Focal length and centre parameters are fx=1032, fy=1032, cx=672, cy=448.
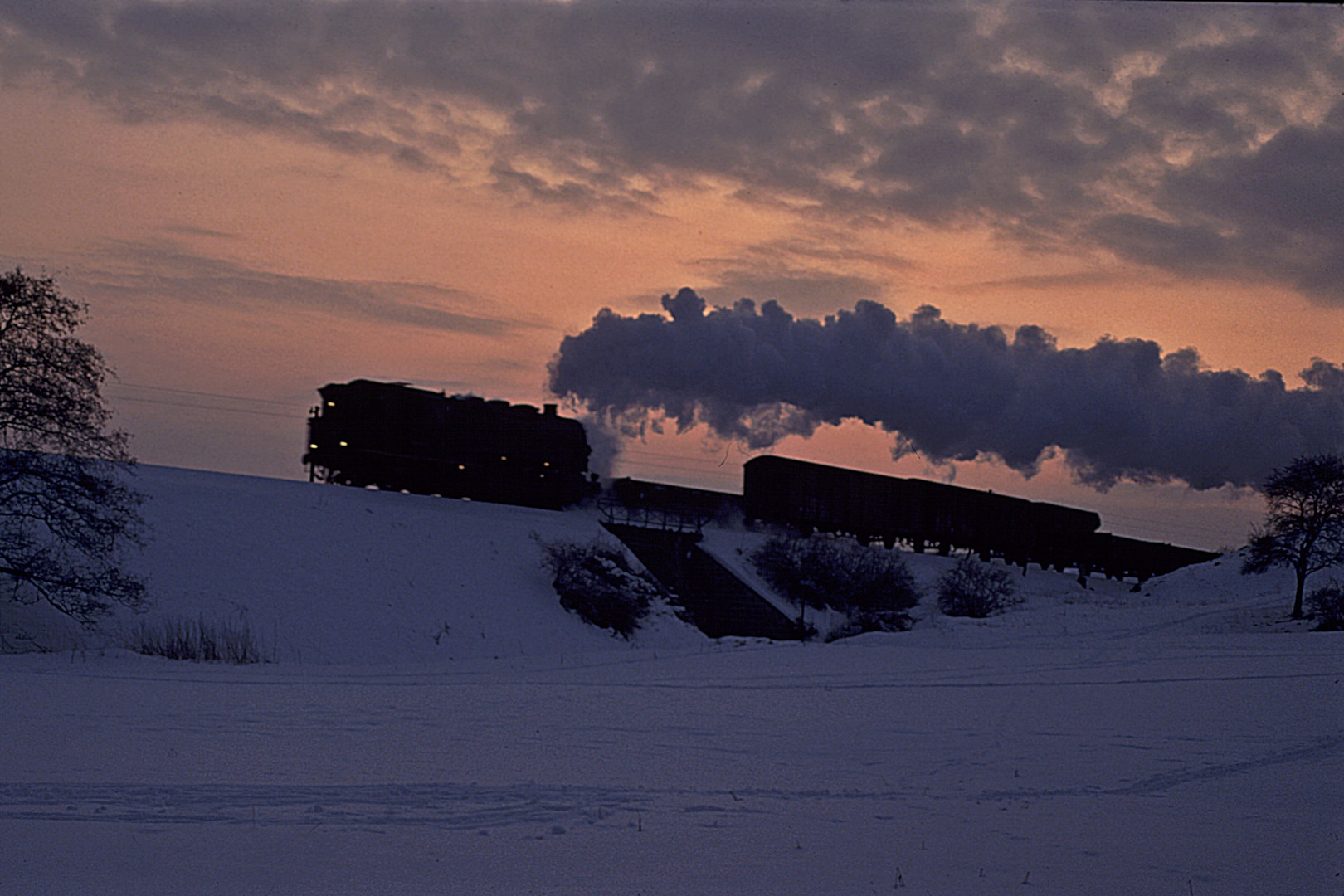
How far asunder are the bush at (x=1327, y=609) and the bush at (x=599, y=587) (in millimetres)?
20663

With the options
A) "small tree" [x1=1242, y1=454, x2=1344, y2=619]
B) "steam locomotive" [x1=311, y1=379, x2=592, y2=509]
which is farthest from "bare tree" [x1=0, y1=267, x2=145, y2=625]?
"small tree" [x1=1242, y1=454, x2=1344, y2=619]

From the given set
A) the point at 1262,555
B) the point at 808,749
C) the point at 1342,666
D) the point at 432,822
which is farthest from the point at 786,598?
the point at 432,822

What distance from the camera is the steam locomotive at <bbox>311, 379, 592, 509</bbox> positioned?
138 feet

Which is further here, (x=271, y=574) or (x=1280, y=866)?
(x=271, y=574)

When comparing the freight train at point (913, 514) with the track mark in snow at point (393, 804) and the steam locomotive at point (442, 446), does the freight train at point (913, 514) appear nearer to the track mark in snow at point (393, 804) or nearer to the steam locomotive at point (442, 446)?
the steam locomotive at point (442, 446)

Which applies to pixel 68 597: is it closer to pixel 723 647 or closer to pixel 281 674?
pixel 281 674

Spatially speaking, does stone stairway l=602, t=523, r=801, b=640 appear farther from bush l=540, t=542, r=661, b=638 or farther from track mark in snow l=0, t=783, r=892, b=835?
track mark in snow l=0, t=783, r=892, b=835

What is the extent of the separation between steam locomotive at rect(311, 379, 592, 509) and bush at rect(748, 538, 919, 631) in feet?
33.0

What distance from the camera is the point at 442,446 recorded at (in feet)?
142

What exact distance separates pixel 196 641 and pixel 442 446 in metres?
20.2

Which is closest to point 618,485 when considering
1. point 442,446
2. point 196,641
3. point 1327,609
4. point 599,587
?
point 442,446

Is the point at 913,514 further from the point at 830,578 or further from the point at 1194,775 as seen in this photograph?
the point at 1194,775

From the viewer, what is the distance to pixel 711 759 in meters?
10.9

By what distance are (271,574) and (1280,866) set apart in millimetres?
27374
